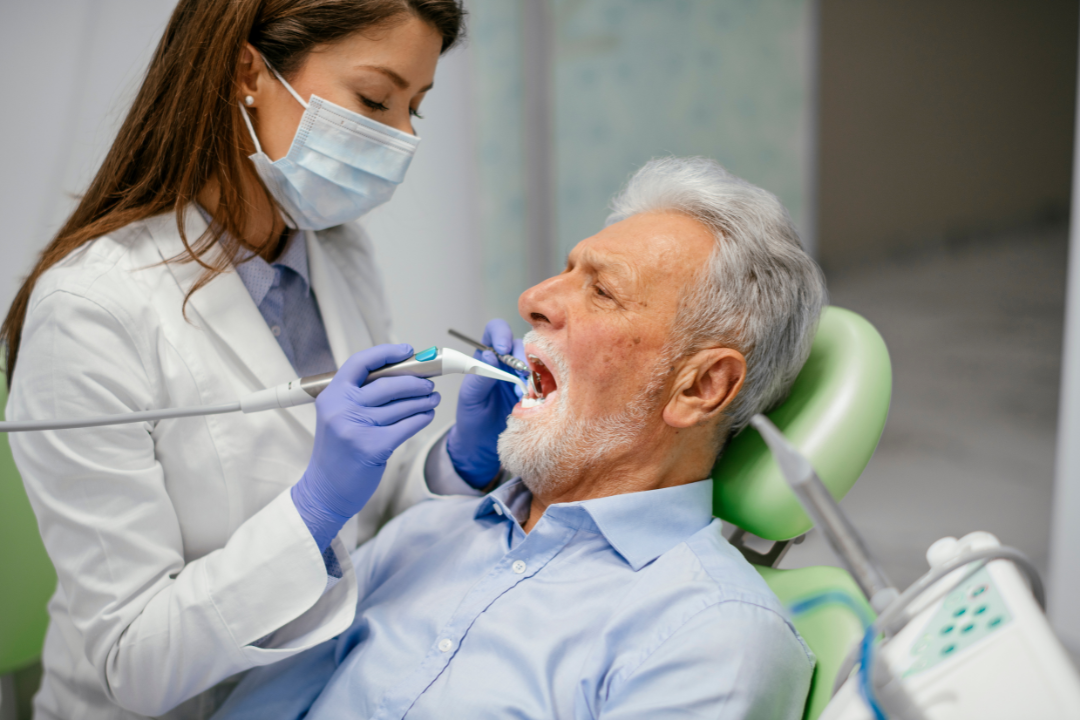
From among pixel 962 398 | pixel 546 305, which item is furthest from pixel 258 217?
pixel 962 398

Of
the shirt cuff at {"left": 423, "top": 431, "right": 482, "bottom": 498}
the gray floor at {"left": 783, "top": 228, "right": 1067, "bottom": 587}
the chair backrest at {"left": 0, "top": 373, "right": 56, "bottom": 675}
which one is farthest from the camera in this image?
the gray floor at {"left": 783, "top": 228, "right": 1067, "bottom": 587}

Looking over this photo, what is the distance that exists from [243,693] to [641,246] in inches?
39.9

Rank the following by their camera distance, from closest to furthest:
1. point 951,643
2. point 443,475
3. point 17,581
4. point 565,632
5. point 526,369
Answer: point 951,643 → point 565,632 → point 526,369 → point 17,581 → point 443,475

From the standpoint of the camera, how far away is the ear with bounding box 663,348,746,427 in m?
1.20

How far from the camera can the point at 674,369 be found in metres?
1.20

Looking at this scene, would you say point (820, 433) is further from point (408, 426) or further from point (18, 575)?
point (18, 575)

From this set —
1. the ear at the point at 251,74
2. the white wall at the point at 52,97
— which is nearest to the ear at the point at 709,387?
the ear at the point at 251,74

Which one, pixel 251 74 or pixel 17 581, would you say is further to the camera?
pixel 17 581

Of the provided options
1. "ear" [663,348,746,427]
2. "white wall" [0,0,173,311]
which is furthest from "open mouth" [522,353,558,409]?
"white wall" [0,0,173,311]

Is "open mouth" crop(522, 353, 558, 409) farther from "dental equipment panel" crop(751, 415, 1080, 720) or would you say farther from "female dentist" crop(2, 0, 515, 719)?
"dental equipment panel" crop(751, 415, 1080, 720)

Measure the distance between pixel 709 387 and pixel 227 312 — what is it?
80 centimetres

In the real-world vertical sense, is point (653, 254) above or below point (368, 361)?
above

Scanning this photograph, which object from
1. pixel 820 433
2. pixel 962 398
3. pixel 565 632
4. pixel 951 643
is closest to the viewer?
pixel 951 643

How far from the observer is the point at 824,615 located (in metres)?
1.10
